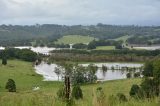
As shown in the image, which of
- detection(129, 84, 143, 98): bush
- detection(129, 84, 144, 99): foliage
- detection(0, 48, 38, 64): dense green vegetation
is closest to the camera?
detection(129, 84, 144, 99): foliage

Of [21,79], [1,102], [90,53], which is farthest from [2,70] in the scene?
[1,102]

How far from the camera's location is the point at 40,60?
157 meters

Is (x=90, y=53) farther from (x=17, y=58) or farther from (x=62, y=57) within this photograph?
(x=17, y=58)

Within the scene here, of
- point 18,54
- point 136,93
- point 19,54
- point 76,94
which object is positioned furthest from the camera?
point 18,54

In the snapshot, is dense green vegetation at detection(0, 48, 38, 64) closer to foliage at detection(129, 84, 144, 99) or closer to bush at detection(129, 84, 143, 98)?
bush at detection(129, 84, 143, 98)

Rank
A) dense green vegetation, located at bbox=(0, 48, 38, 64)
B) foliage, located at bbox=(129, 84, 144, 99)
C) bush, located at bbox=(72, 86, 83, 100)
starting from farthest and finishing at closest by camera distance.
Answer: dense green vegetation, located at bbox=(0, 48, 38, 64) < bush, located at bbox=(72, 86, 83, 100) < foliage, located at bbox=(129, 84, 144, 99)

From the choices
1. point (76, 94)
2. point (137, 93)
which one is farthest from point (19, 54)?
point (137, 93)

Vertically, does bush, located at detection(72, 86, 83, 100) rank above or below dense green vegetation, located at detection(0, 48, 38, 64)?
above

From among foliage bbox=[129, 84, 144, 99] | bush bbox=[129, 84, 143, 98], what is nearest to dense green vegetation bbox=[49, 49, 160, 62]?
bush bbox=[129, 84, 143, 98]

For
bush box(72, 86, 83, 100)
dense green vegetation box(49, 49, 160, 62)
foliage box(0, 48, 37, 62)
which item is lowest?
dense green vegetation box(49, 49, 160, 62)

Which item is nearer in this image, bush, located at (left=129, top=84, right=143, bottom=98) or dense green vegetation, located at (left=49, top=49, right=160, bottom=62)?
bush, located at (left=129, top=84, right=143, bottom=98)

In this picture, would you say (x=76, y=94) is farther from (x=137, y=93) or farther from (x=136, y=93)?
(x=136, y=93)

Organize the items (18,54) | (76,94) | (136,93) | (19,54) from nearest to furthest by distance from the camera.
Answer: (136,93)
(76,94)
(19,54)
(18,54)

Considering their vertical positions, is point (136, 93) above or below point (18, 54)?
above
